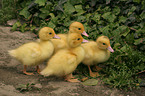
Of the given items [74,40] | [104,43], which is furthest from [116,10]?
[74,40]

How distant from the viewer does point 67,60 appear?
3527mm

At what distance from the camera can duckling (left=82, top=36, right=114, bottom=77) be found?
3.94m

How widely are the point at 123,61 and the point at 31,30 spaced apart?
296 centimetres

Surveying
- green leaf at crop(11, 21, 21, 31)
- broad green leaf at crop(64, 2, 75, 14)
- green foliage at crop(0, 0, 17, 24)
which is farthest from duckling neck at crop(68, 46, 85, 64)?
green foliage at crop(0, 0, 17, 24)

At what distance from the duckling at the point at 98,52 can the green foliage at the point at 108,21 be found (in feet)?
0.84

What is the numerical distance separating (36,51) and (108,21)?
261cm

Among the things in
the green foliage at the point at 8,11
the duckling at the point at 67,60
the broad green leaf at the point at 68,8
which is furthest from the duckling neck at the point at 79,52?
the green foliage at the point at 8,11

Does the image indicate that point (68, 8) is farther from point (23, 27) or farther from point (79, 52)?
point (79, 52)

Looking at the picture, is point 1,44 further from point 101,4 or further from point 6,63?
point 101,4

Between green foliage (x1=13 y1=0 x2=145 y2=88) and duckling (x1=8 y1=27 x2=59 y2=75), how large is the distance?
1210 mm

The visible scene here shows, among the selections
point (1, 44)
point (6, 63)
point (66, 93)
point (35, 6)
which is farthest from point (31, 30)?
point (66, 93)

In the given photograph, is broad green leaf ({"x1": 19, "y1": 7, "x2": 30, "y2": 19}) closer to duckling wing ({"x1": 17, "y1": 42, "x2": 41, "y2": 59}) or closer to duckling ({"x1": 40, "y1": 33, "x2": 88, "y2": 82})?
duckling wing ({"x1": 17, "y1": 42, "x2": 41, "y2": 59})

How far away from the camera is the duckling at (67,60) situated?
3.51 metres

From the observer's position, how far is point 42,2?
613cm
